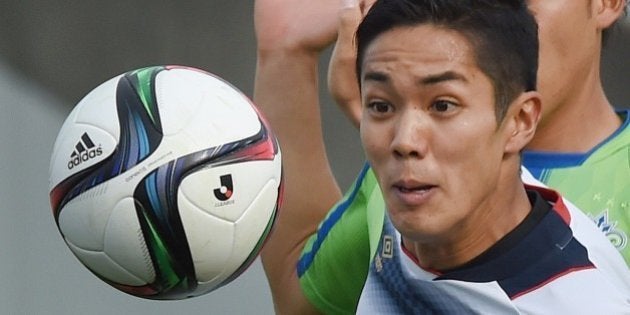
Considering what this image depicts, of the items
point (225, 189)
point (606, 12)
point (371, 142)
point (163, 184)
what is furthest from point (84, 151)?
point (606, 12)

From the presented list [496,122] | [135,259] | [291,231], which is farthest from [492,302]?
[291,231]

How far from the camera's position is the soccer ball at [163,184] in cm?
267

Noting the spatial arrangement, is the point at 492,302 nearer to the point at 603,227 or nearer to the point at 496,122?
the point at 496,122

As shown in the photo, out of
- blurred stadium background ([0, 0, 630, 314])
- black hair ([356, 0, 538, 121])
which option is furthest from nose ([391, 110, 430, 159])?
blurred stadium background ([0, 0, 630, 314])

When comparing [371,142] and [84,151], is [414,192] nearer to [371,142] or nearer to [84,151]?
[371,142]

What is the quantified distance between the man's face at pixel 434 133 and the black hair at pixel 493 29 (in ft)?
0.05

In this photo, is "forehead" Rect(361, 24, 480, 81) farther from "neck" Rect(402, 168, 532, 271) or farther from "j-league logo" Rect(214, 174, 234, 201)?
"j-league logo" Rect(214, 174, 234, 201)

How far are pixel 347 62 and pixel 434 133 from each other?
28.4 inches

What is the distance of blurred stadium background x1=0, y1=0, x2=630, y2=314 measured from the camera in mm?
5211

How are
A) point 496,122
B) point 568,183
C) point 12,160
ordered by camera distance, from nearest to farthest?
point 496,122 → point 568,183 → point 12,160

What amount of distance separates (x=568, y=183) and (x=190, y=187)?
2.44 ft

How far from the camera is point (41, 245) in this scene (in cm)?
525

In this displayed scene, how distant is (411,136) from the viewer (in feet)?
7.61

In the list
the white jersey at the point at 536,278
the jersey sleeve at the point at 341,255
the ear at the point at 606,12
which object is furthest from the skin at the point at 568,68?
the white jersey at the point at 536,278
